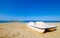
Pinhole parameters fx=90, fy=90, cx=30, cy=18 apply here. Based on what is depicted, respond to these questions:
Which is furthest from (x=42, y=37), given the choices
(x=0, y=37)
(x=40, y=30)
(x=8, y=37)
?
(x=0, y=37)

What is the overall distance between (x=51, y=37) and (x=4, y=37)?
5.05 feet

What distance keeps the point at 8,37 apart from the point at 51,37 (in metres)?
1.41

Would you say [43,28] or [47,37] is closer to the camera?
[47,37]

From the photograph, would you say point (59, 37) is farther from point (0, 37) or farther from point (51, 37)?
point (0, 37)

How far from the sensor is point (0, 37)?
296 cm

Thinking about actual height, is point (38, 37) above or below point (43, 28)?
below

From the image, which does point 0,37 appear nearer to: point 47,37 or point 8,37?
point 8,37

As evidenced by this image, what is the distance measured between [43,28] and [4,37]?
1.47m

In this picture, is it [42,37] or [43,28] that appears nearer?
[42,37]

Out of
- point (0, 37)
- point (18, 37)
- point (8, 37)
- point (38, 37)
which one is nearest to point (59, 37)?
point (38, 37)

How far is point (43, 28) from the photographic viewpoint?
3.47 m

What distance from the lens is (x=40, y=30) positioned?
12.0ft

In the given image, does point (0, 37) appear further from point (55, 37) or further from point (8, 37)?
point (55, 37)

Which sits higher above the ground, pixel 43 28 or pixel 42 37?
pixel 43 28
